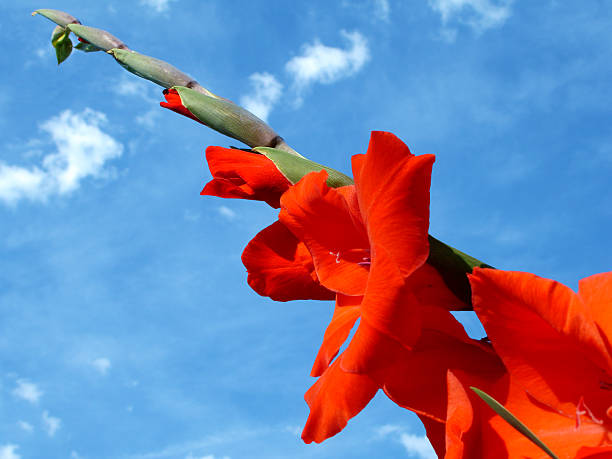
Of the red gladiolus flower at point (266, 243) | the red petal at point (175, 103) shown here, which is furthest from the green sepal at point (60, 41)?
the red gladiolus flower at point (266, 243)

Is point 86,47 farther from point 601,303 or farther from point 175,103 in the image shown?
point 601,303

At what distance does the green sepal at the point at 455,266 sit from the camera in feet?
1.72

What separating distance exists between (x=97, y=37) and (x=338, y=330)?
567 millimetres

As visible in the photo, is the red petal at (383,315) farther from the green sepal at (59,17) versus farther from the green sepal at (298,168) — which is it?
the green sepal at (59,17)

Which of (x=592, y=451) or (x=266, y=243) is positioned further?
(x=266, y=243)

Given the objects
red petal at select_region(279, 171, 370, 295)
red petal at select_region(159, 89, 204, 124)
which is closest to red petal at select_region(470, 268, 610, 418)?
red petal at select_region(279, 171, 370, 295)

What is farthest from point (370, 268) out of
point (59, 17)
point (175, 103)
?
point (59, 17)

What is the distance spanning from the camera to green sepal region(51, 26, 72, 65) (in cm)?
97

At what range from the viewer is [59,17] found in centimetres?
94

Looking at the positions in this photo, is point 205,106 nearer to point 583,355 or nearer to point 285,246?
point 285,246

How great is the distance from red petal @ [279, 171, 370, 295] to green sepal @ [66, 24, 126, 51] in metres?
0.41

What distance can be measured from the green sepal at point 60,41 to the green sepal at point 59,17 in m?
0.02

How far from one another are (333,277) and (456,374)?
0.15 meters

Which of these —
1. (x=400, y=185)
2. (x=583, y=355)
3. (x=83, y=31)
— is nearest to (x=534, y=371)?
(x=583, y=355)
